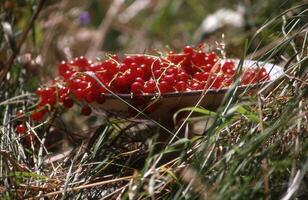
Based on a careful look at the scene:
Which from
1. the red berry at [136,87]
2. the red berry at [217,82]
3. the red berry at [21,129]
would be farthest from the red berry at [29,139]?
the red berry at [217,82]

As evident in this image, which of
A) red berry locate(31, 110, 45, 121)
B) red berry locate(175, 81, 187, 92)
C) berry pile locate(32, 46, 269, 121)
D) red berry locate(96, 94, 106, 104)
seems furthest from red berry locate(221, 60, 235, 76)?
red berry locate(31, 110, 45, 121)

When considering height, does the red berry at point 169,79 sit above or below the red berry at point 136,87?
above

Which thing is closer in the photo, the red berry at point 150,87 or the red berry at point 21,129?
the red berry at point 150,87

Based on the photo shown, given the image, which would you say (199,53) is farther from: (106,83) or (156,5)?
(156,5)

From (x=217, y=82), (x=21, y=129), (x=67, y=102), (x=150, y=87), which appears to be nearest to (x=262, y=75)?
(x=217, y=82)

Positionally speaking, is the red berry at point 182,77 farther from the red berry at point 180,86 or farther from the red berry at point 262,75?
the red berry at point 262,75

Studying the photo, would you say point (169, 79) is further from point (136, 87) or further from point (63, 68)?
point (63, 68)

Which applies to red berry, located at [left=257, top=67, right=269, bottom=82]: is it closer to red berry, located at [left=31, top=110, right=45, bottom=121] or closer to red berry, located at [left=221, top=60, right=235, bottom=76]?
red berry, located at [left=221, top=60, right=235, bottom=76]

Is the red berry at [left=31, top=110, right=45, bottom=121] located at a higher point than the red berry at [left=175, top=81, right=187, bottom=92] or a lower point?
lower

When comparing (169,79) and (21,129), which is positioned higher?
(169,79)
